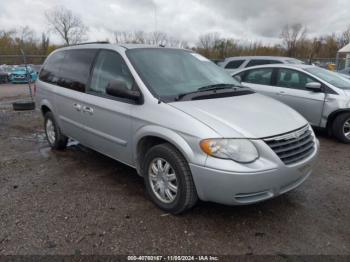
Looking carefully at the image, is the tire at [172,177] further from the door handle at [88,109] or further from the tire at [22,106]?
the tire at [22,106]

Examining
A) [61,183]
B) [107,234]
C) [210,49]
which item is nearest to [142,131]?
[107,234]

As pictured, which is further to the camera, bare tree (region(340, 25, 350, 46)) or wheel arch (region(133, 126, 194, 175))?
bare tree (region(340, 25, 350, 46))

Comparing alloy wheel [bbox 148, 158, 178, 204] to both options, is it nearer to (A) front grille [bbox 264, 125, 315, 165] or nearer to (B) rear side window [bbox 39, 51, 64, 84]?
(A) front grille [bbox 264, 125, 315, 165]

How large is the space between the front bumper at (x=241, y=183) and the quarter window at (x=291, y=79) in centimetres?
397

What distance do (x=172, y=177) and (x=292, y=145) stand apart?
1.23 metres

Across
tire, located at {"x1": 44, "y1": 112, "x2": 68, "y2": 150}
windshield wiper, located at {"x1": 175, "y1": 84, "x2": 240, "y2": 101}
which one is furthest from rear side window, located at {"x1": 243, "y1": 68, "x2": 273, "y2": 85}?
tire, located at {"x1": 44, "y1": 112, "x2": 68, "y2": 150}

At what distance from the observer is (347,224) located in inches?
115

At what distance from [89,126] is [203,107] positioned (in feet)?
6.00

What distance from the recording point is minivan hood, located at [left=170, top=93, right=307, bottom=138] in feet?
8.71

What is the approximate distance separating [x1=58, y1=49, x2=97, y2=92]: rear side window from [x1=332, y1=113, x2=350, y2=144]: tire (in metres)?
4.74

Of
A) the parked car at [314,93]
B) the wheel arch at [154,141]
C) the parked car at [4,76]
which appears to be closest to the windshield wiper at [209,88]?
the wheel arch at [154,141]

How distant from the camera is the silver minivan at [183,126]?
8.48 feet

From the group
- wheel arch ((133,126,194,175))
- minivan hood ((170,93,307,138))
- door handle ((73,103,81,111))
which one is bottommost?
wheel arch ((133,126,194,175))

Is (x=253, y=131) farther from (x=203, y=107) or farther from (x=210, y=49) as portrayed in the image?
(x=210, y=49)
